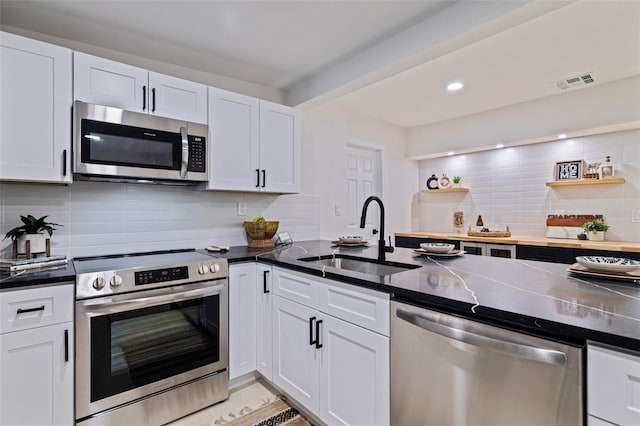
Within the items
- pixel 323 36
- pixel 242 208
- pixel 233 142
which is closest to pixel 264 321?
pixel 242 208

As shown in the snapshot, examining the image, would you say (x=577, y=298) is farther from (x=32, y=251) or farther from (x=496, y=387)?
(x=32, y=251)

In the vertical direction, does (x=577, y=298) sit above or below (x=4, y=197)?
below

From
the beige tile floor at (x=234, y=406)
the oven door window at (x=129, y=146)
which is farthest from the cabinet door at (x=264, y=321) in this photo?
the oven door window at (x=129, y=146)

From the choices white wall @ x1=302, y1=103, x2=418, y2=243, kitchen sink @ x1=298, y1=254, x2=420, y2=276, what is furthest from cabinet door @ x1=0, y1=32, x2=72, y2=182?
white wall @ x1=302, y1=103, x2=418, y2=243

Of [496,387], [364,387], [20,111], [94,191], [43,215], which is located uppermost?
[20,111]

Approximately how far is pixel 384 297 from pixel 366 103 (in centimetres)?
286

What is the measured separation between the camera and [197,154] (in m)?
2.26

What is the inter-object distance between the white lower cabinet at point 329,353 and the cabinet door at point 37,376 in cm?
108

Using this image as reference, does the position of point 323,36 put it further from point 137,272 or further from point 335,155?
point 137,272

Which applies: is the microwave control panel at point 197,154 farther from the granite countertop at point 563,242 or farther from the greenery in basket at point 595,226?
the greenery in basket at point 595,226

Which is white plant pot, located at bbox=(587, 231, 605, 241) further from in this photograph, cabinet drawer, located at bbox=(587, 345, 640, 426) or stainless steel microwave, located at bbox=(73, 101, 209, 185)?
stainless steel microwave, located at bbox=(73, 101, 209, 185)

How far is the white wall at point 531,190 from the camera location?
3.26 metres

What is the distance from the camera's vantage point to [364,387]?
1.45 meters

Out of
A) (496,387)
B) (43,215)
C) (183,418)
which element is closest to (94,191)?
(43,215)
